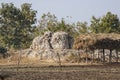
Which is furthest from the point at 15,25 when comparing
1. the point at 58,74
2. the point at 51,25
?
the point at 58,74

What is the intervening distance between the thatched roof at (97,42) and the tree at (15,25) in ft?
88.0

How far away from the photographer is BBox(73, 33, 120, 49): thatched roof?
134ft

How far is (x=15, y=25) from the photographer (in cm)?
6800

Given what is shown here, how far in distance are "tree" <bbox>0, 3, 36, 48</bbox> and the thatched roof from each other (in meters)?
26.8

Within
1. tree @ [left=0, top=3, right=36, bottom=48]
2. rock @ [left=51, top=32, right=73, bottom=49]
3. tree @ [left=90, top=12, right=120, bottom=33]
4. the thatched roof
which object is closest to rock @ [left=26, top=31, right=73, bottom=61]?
rock @ [left=51, top=32, right=73, bottom=49]

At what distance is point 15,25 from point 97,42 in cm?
2975

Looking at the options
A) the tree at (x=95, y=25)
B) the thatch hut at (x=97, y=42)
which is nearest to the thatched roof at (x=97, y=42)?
the thatch hut at (x=97, y=42)

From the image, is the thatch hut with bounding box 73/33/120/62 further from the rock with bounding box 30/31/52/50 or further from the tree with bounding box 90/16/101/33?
the tree with bounding box 90/16/101/33

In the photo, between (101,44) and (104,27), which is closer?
(101,44)

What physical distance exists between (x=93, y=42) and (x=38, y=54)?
9246 mm

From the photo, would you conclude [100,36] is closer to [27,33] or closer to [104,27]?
[104,27]

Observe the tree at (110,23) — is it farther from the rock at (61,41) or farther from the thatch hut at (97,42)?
the thatch hut at (97,42)

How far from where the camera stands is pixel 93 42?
1598 inches

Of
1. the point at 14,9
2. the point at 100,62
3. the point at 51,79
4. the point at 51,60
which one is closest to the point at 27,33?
the point at 14,9
